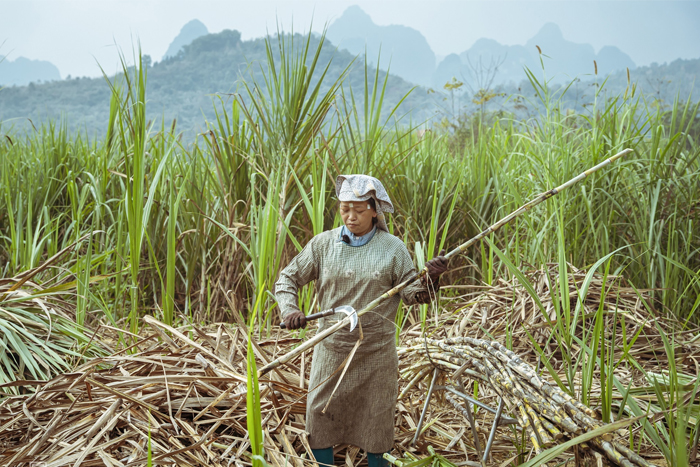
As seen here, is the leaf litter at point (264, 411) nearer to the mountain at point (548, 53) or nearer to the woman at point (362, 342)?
the woman at point (362, 342)

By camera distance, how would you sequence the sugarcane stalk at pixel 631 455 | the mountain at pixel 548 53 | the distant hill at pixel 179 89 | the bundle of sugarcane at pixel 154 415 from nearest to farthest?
the sugarcane stalk at pixel 631 455, the bundle of sugarcane at pixel 154 415, the distant hill at pixel 179 89, the mountain at pixel 548 53

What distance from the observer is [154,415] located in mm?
1529

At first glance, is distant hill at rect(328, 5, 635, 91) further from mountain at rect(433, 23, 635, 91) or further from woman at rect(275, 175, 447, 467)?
woman at rect(275, 175, 447, 467)

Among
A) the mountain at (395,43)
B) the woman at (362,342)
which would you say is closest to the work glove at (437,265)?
the woman at (362,342)

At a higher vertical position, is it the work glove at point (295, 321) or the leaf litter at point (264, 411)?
the work glove at point (295, 321)

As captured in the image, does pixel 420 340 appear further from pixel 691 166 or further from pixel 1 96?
pixel 1 96

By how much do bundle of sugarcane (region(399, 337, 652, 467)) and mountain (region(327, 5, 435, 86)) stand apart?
9643cm

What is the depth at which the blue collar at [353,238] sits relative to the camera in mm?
1558

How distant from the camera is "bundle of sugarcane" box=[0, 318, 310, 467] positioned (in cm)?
138

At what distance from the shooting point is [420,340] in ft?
5.07

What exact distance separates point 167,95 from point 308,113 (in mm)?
43753

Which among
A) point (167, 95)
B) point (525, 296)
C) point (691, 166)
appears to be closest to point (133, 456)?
point (525, 296)

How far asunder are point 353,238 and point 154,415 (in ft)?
2.61

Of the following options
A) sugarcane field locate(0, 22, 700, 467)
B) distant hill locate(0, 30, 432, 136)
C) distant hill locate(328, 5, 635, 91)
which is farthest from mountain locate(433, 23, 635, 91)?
sugarcane field locate(0, 22, 700, 467)
